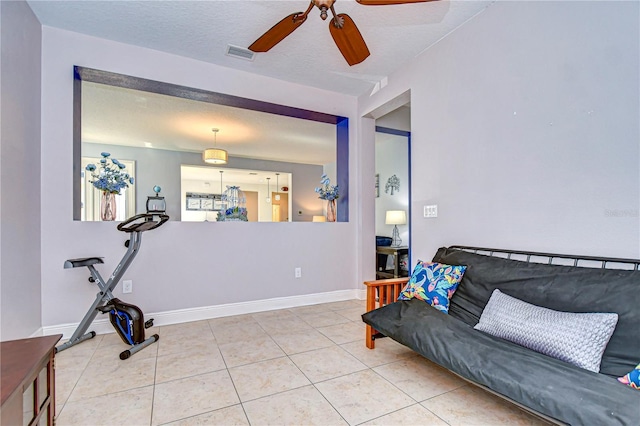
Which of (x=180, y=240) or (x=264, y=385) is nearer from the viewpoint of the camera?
(x=264, y=385)

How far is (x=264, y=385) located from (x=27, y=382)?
122 cm

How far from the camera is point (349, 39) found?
214cm

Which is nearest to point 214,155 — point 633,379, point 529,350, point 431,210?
point 431,210

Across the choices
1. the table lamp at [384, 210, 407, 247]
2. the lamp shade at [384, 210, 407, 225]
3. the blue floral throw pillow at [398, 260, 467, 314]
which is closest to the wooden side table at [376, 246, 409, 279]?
the table lamp at [384, 210, 407, 247]

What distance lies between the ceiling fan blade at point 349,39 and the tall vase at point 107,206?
2.55 metres

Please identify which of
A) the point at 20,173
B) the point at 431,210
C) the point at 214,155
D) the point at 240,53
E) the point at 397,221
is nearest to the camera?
the point at 20,173

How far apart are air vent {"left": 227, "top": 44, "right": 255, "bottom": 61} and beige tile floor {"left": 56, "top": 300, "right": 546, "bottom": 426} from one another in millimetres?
2719

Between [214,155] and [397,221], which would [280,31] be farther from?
[397,221]

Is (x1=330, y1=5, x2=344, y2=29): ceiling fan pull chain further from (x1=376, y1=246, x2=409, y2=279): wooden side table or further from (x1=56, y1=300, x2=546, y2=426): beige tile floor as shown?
(x1=376, y1=246, x2=409, y2=279): wooden side table

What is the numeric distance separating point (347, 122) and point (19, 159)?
10.9 feet

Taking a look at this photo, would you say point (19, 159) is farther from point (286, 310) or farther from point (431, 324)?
point (431, 324)

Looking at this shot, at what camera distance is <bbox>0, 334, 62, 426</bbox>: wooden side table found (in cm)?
88

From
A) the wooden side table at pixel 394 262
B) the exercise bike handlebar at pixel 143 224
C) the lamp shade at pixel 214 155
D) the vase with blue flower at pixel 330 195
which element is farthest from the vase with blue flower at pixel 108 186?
the wooden side table at pixel 394 262

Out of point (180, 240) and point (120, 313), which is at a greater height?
point (180, 240)
